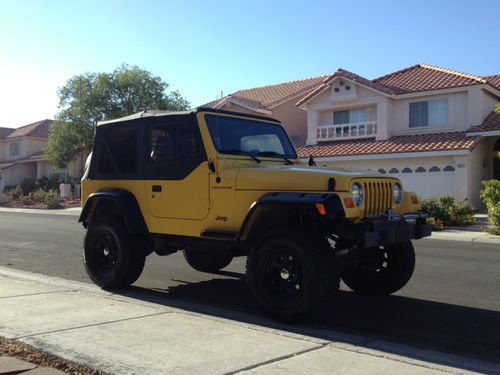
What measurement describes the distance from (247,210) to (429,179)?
20.0 metres

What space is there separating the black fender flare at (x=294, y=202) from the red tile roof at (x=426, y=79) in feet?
70.0

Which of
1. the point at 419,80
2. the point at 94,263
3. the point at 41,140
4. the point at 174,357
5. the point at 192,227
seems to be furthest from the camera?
the point at 41,140

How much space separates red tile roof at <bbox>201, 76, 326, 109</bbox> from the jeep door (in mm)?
25957

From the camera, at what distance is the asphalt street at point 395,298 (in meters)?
5.62

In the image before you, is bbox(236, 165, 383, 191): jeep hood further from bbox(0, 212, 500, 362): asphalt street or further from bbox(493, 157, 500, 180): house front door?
bbox(493, 157, 500, 180): house front door

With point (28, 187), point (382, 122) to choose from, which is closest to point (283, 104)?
point (382, 122)

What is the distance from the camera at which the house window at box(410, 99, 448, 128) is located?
25672 mm

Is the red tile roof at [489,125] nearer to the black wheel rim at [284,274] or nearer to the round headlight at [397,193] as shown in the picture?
the round headlight at [397,193]

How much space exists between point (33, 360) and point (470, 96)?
77.8 feet

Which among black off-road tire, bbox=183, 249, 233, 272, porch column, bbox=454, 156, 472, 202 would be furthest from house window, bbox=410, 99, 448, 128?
black off-road tire, bbox=183, 249, 233, 272

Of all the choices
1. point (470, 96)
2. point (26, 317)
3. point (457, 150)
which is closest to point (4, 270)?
point (26, 317)

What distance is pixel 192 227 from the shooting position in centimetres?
684

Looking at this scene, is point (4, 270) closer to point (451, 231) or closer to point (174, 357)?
point (174, 357)

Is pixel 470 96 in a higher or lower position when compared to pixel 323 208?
higher
